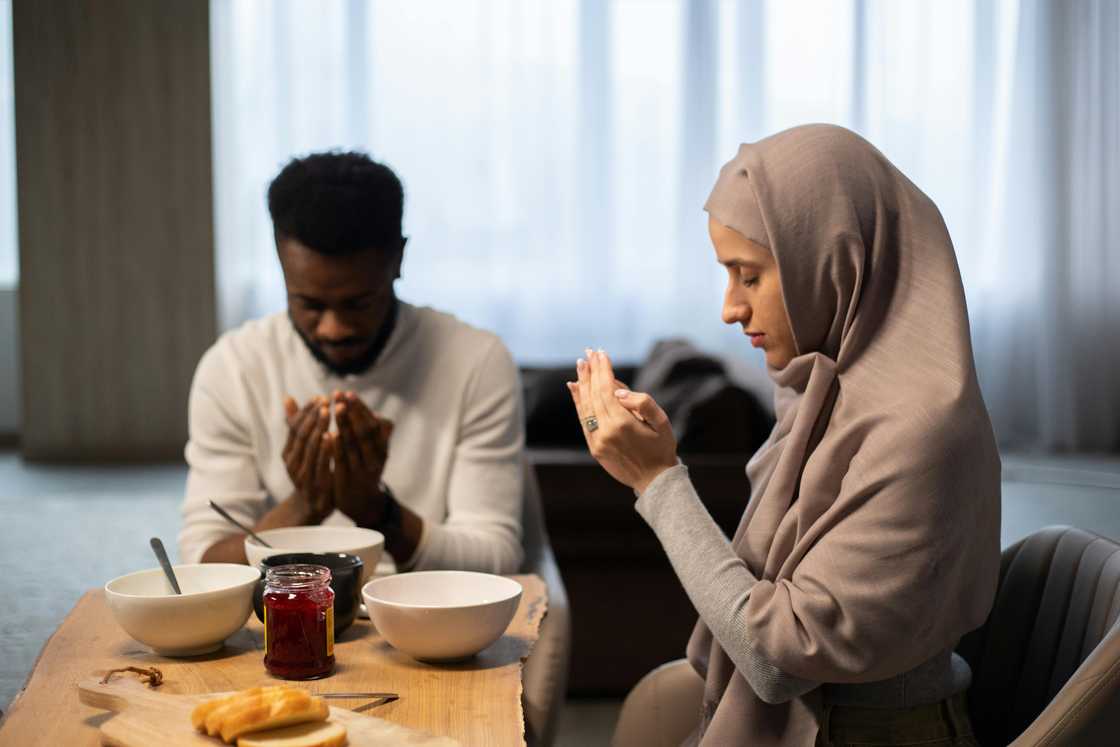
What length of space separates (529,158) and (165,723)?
16.4 feet

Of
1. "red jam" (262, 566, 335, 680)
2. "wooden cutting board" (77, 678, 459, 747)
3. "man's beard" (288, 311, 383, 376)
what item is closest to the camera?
"wooden cutting board" (77, 678, 459, 747)

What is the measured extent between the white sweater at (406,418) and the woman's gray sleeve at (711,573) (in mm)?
606

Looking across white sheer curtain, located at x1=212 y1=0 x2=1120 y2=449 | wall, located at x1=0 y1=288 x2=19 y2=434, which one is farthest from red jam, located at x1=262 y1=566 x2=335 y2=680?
wall, located at x1=0 y1=288 x2=19 y2=434

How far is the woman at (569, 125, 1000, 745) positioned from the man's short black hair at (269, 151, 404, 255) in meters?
0.60

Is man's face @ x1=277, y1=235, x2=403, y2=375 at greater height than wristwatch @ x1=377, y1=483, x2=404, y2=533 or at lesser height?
greater

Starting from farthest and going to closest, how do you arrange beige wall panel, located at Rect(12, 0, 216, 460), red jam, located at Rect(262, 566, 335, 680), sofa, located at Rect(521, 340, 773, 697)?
beige wall panel, located at Rect(12, 0, 216, 460), sofa, located at Rect(521, 340, 773, 697), red jam, located at Rect(262, 566, 335, 680)

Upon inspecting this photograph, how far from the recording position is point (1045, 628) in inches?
54.4

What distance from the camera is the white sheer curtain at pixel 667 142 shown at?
18.8ft

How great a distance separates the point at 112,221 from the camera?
5.73 m

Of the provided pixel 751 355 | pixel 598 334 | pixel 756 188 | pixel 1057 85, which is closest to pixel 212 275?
pixel 598 334

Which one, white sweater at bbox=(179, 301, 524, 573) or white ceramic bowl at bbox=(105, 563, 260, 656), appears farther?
white sweater at bbox=(179, 301, 524, 573)

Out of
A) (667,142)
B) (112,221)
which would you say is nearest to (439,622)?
(667,142)

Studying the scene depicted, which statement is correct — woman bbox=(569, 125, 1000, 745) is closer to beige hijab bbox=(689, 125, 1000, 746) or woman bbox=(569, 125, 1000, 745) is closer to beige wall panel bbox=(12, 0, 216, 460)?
beige hijab bbox=(689, 125, 1000, 746)

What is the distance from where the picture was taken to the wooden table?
1046 millimetres
